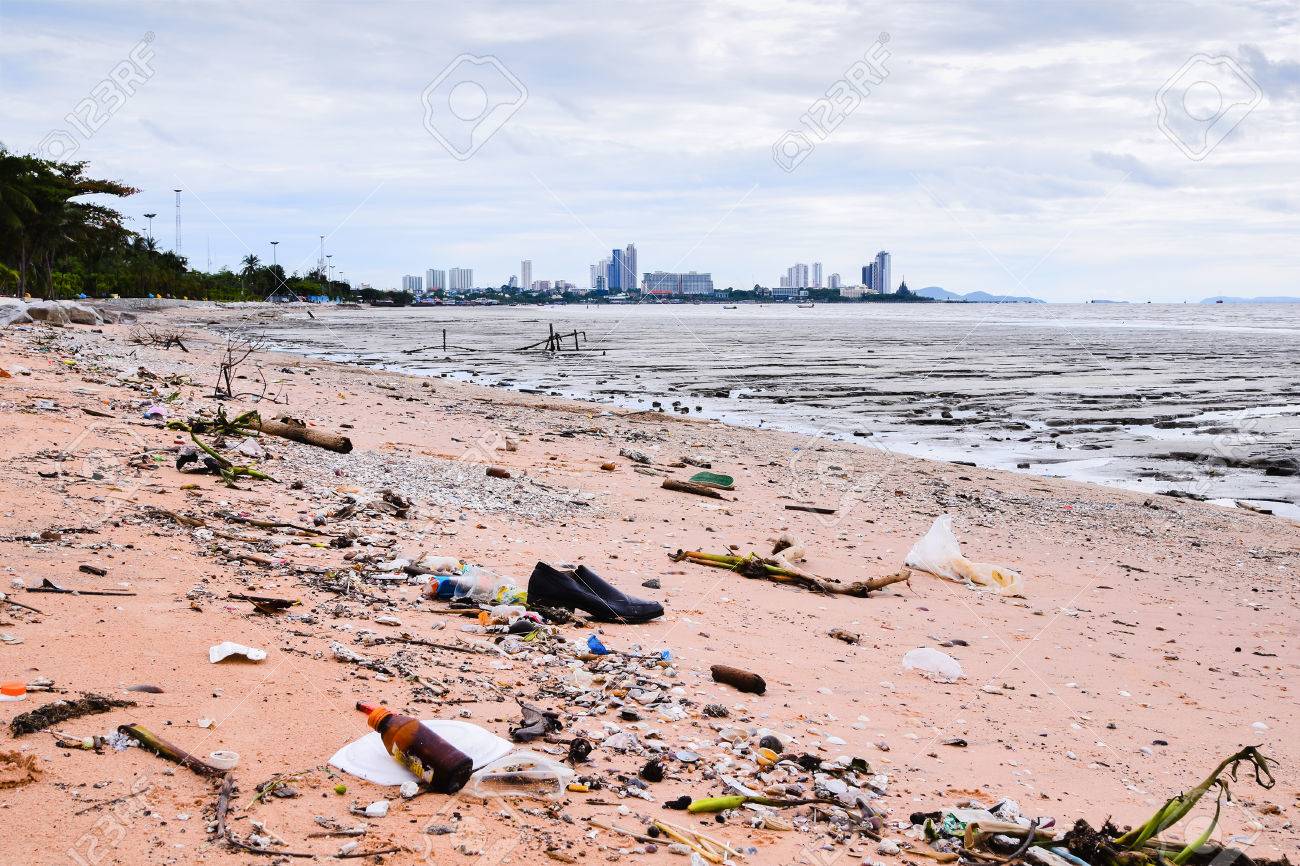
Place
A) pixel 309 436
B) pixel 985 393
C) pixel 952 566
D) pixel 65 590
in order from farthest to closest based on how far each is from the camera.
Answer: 1. pixel 985 393
2. pixel 309 436
3. pixel 952 566
4. pixel 65 590

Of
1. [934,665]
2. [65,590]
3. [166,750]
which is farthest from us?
[934,665]

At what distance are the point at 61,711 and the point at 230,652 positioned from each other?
2.43 feet

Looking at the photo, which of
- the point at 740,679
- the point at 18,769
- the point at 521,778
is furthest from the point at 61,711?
the point at 740,679

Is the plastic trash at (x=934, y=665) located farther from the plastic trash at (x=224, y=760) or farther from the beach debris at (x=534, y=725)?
the plastic trash at (x=224, y=760)

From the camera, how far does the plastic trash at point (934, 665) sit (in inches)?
206

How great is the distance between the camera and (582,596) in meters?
5.34

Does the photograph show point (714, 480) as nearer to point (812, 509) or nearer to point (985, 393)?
point (812, 509)

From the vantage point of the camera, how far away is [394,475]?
28.9 feet

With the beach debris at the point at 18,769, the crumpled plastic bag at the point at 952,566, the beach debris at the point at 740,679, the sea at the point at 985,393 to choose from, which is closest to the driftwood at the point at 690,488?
the crumpled plastic bag at the point at 952,566

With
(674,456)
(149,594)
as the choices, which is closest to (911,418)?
(674,456)

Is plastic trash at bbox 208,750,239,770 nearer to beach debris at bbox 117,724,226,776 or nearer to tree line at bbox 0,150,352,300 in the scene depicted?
beach debris at bbox 117,724,226,776

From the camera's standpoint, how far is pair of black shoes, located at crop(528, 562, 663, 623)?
5.31m

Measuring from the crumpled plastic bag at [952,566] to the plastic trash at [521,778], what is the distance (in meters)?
4.89

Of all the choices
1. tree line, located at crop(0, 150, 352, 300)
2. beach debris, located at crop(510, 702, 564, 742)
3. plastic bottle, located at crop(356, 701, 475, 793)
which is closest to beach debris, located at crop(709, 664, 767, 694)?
beach debris, located at crop(510, 702, 564, 742)
